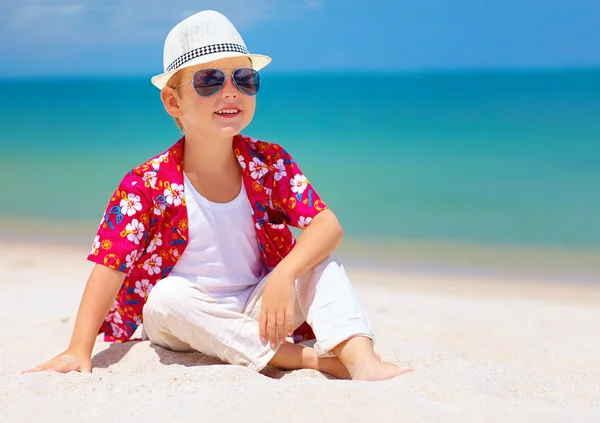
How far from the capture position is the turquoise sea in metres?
6.57

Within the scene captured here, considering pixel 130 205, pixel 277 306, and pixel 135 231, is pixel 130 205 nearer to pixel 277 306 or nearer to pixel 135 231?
pixel 135 231

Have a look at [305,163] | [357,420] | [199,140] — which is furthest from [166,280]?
[305,163]

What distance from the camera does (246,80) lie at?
103 inches

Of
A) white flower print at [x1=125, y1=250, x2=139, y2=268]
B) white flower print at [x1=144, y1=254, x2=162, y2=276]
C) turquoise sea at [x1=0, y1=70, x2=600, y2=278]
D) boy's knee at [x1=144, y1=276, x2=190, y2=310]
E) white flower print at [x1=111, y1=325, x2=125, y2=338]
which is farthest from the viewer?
turquoise sea at [x1=0, y1=70, x2=600, y2=278]

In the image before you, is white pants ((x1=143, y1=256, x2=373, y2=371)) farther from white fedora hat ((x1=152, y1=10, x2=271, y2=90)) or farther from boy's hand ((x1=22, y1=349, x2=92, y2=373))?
white fedora hat ((x1=152, y1=10, x2=271, y2=90))

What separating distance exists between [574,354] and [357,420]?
4.86ft

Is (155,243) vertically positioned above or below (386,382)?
above

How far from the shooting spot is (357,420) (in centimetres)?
186

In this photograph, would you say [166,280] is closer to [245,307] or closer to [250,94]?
[245,307]

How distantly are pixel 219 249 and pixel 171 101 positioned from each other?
55 centimetres

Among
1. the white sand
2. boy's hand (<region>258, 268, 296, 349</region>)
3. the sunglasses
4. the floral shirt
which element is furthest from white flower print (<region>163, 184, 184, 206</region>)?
the white sand

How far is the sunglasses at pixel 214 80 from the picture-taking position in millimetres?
2559

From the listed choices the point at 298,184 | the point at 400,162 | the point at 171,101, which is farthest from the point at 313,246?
the point at 400,162

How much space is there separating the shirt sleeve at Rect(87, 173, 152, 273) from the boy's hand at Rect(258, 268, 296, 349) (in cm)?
47
